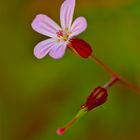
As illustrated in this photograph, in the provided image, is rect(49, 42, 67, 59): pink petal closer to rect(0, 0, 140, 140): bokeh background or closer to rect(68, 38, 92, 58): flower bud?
rect(68, 38, 92, 58): flower bud

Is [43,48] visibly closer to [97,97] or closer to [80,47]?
[80,47]

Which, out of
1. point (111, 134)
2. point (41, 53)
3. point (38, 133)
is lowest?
point (111, 134)

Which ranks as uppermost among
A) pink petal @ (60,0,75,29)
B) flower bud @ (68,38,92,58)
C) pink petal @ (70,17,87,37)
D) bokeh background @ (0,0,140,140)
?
pink petal @ (60,0,75,29)

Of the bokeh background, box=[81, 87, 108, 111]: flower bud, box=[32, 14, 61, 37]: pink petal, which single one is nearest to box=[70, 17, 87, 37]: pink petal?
box=[32, 14, 61, 37]: pink petal

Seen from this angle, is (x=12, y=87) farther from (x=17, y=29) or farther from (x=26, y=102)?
(x=17, y=29)

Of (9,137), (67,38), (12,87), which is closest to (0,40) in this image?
(12,87)

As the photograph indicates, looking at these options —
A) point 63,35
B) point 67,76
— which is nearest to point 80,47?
point 63,35

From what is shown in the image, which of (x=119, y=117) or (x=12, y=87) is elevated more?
(x=12, y=87)
